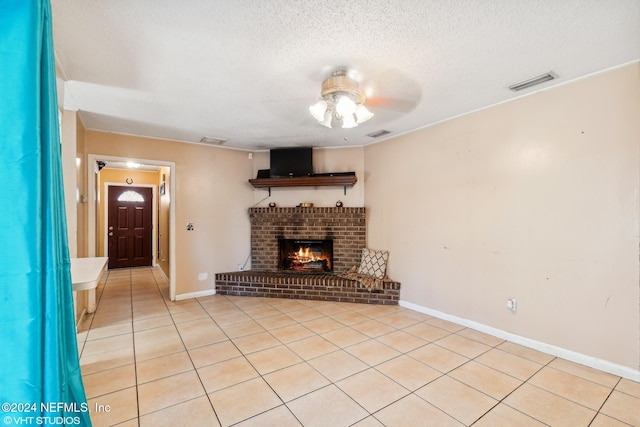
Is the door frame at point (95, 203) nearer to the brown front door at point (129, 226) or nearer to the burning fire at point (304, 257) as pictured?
the burning fire at point (304, 257)

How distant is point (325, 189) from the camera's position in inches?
191

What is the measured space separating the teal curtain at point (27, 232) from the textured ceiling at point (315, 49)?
74cm

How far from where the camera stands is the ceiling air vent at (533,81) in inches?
92.8

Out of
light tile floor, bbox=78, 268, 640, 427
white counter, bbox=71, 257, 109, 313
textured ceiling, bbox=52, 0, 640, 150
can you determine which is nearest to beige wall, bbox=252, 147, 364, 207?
textured ceiling, bbox=52, 0, 640, 150

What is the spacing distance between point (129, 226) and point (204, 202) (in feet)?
11.9

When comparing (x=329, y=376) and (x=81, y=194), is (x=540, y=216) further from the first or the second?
(x=81, y=194)

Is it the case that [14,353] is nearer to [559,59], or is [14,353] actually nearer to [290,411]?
[290,411]

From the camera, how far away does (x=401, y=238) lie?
13.3 feet

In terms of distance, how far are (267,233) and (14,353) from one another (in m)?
3.87

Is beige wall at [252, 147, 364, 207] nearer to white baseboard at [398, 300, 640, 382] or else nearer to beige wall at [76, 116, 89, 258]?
white baseboard at [398, 300, 640, 382]

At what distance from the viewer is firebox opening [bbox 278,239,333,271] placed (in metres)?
4.90

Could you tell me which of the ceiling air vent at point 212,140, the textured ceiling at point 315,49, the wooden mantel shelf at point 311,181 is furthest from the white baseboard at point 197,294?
the textured ceiling at point 315,49

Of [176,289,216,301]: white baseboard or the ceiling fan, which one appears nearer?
the ceiling fan

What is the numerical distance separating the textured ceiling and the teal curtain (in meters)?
0.74
